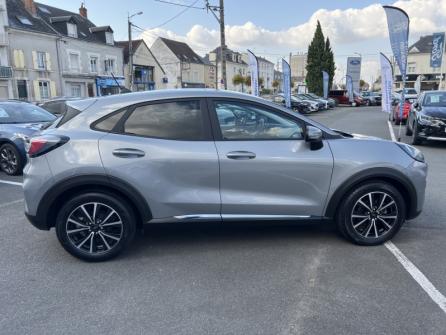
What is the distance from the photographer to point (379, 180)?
152 inches

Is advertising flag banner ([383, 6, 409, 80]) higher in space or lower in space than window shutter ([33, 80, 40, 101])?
higher

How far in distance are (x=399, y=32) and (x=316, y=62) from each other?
Result: 136 feet

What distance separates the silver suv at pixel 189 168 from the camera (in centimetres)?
354

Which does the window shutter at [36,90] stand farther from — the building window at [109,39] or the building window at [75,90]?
the building window at [109,39]

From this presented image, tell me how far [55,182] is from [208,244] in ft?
5.52

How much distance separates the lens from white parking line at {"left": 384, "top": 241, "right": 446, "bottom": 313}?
117 inches

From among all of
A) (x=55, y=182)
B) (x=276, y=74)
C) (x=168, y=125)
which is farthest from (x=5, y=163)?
(x=276, y=74)

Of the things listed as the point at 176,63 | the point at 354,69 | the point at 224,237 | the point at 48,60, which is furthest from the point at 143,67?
the point at 224,237

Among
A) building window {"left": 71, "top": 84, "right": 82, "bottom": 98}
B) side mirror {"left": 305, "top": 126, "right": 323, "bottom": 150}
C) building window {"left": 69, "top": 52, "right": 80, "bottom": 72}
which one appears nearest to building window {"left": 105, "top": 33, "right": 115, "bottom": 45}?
building window {"left": 69, "top": 52, "right": 80, "bottom": 72}

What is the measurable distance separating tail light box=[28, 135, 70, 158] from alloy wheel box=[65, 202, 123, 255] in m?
0.61

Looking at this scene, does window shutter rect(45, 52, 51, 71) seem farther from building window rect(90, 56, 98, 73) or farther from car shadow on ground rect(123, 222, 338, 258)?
car shadow on ground rect(123, 222, 338, 258)

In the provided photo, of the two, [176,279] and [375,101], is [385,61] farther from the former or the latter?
[375,101]

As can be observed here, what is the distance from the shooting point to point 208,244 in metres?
4.12

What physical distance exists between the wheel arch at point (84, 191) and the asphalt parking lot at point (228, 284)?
12.5 inches
